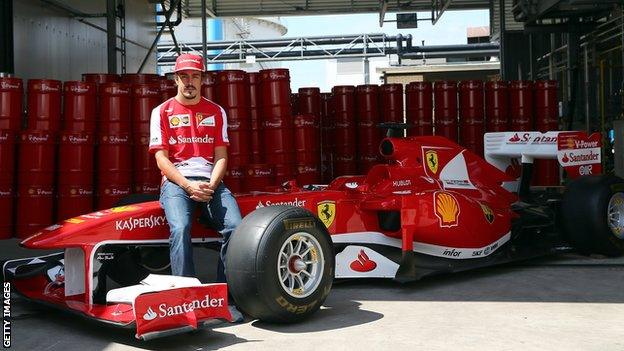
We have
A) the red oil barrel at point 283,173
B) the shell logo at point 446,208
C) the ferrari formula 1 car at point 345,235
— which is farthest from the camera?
the red oil barrel at point 283,173

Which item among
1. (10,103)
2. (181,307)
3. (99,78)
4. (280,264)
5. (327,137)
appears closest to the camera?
(181,307)

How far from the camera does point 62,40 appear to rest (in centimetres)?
1323

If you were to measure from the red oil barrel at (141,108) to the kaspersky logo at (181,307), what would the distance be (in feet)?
16.8

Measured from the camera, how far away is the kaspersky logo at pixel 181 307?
4.51m

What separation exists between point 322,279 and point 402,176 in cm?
227

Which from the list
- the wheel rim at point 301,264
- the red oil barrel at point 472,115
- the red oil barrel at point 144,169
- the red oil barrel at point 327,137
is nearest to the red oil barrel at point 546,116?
the red oil barrel at point 472,115

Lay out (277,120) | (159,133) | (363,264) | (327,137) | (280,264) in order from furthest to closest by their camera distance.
→ (327,137)
(277,120)
(363,264)
(159,133)
(280,264)

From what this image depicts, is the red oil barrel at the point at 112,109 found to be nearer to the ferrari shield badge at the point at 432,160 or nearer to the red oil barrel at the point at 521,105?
the ferrari shield badge at the point at 432,160

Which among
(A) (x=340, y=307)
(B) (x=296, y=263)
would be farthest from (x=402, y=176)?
(B) (x=296, y=263)

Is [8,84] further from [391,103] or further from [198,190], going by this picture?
[391,103]

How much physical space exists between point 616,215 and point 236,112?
15.9 ft

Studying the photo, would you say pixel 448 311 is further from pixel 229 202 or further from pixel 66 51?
pixel 66 51

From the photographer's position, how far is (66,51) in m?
13.5

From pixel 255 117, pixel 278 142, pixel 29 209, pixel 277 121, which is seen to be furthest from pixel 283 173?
pixel 29 209
